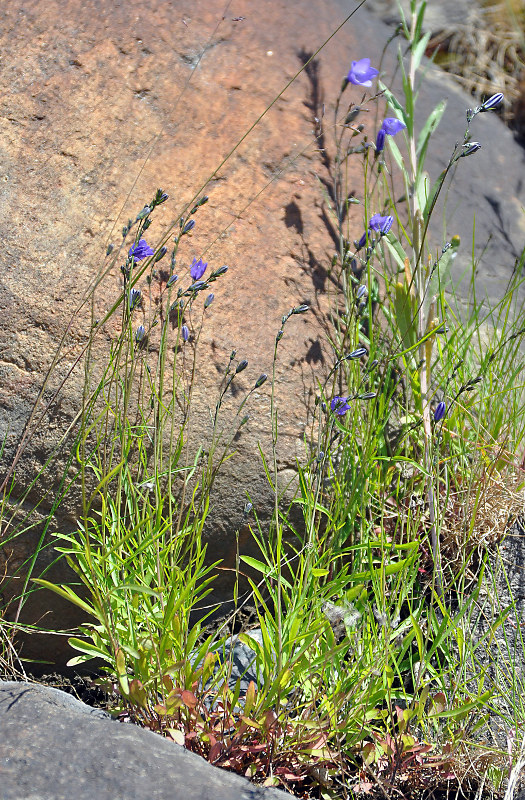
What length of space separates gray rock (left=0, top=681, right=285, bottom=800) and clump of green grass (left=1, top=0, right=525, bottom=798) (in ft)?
0.37

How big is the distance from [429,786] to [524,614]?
22.8 inches

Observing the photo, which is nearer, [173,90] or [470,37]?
[173,90]

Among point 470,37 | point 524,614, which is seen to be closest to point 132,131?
point 524,614

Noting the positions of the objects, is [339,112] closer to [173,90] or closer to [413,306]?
[173,90]

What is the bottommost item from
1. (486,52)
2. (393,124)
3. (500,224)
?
(393,124)

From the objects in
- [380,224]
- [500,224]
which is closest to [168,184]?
[380,224]

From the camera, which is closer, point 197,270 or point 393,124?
point 197,270

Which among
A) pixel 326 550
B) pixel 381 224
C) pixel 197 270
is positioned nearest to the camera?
pixel 326 550

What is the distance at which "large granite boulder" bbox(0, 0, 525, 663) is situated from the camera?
6.56 ft

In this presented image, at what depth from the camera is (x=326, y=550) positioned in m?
1.77

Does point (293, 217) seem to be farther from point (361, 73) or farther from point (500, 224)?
point (500, 224)

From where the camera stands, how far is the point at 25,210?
83.0 inches

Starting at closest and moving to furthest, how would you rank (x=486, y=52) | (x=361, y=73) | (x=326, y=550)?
(x=326, y=550) < (x=361, y=73) < (x=486, y=52)

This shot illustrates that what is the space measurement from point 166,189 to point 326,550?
4.09 ft
